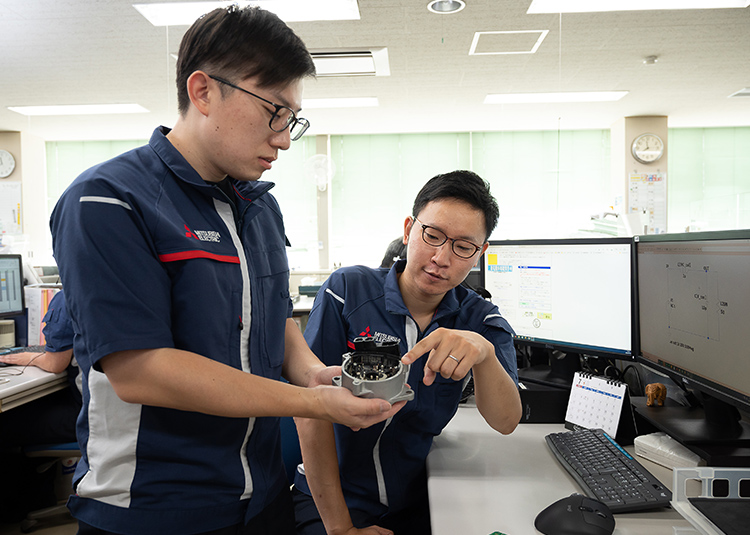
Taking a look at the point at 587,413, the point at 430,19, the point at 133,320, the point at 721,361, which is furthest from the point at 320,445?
the point at 430,19

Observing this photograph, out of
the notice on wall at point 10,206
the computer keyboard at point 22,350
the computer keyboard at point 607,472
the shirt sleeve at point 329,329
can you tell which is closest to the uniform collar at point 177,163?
the shirt sleeve at point 329,329

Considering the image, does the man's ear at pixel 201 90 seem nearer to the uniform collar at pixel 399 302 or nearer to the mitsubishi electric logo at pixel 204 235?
the mitsubishi electric logo at pixel 204 235

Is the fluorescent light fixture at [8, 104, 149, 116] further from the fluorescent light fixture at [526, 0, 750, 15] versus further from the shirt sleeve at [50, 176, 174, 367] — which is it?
the shirt sleeve at [50, 176, 174, 367]

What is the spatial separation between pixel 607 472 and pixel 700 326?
1.37ft

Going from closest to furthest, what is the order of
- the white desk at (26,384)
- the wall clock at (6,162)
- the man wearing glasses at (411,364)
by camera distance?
the man wearing glasses at (411,364) < the white desk at (26,384) < the wall clock at (6,162)

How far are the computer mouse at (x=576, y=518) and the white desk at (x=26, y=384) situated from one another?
83.9 inches

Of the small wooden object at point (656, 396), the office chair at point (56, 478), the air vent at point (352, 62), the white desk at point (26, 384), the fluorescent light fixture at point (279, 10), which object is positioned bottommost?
the office chair at point (56, 478)

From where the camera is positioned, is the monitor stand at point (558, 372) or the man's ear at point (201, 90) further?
the monitor stand at point (558, 372)

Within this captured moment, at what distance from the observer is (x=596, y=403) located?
145cm

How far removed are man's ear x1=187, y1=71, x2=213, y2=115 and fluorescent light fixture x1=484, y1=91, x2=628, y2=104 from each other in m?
5.07

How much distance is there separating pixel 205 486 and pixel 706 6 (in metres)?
4.28

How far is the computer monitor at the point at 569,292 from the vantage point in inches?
59.7

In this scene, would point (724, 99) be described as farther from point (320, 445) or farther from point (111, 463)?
point (111, 463)

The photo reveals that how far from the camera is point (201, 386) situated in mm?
770
